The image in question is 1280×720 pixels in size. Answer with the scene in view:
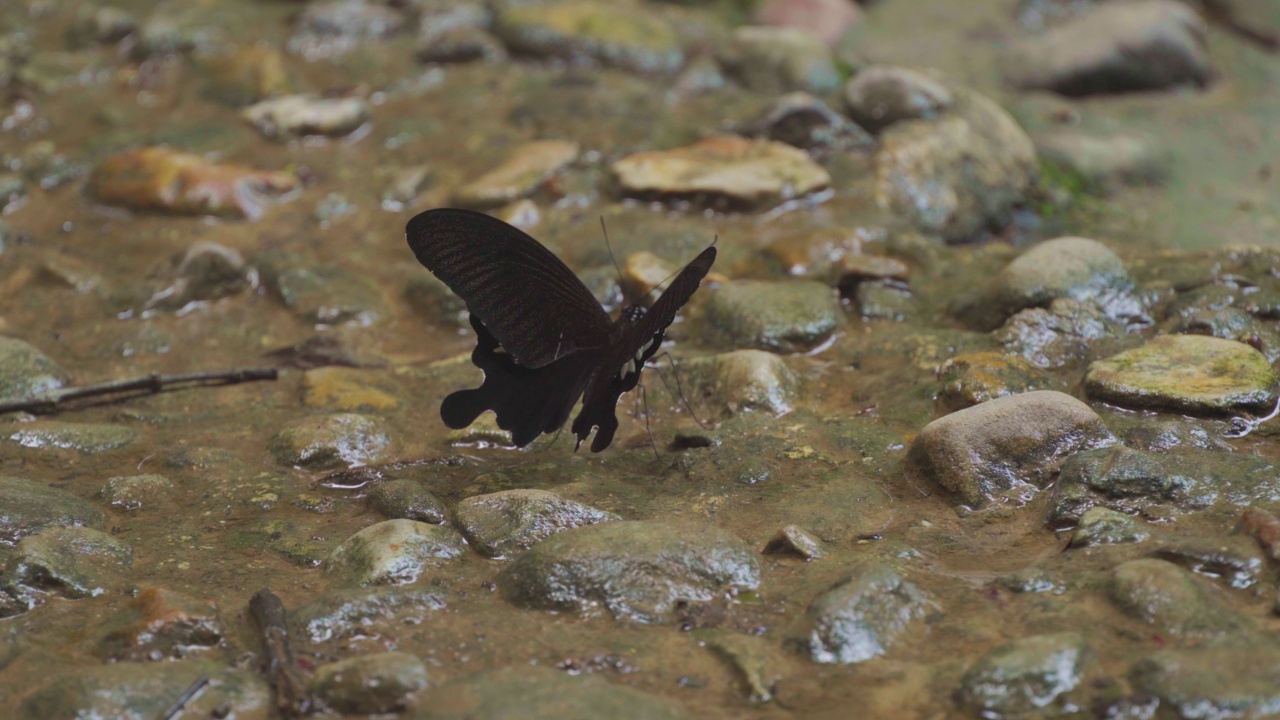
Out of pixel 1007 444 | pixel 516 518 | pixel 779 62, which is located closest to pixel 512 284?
pixel 516 518

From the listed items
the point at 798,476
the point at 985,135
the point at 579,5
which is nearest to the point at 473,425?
the point at 798,476

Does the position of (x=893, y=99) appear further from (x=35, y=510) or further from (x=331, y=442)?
(x=35, y=510)

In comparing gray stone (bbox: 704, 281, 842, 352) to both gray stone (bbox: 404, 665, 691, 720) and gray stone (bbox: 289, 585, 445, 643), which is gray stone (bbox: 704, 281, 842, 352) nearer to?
gray stone (bbox: 289, 585, 445, 643)

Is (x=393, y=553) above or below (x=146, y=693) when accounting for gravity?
below

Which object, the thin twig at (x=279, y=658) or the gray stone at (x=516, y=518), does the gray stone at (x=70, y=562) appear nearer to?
the thin twig at (x=279, y=658)

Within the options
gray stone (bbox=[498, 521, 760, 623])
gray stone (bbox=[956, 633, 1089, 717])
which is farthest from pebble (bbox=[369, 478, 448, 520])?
gray stone (bbox=[956, 633, 1089, 717])

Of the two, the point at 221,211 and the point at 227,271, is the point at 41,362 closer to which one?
the point at 227,271

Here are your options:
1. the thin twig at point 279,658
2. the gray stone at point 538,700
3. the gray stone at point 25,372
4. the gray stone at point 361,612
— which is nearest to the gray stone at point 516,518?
the gray stone at point 361,612
